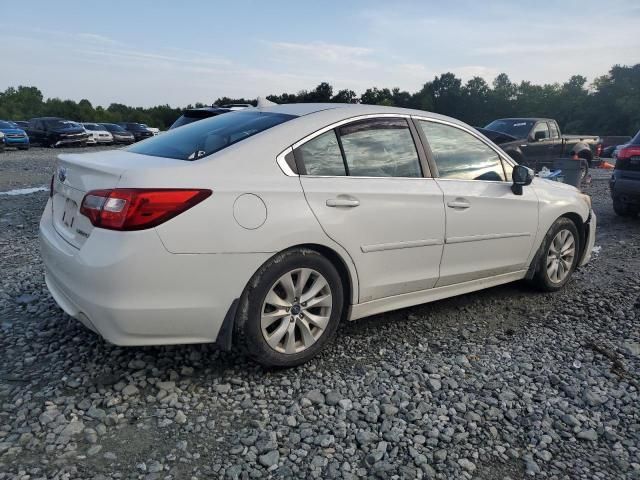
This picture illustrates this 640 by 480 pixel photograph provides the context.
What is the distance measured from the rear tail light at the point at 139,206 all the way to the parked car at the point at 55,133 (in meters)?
29.9

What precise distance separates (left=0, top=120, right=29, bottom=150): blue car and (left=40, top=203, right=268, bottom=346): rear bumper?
87.3ft

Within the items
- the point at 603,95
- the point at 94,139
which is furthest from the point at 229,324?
the point at 603,95

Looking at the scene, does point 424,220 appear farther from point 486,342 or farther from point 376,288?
point 486,342

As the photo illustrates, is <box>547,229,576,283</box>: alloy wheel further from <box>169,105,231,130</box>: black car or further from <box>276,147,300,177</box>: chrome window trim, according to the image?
<box>169,105,231,130</box>: black car

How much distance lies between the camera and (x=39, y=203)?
30.0 feet

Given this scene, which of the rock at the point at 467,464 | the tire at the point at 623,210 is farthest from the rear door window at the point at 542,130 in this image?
the rock at the point at 467,464

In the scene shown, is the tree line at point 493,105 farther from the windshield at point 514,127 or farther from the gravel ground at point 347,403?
the gravel ground at point 347,403

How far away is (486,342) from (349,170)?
62.5 inches

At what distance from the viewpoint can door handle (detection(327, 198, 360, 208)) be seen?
3.27m

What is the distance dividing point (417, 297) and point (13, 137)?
27216 millimetres

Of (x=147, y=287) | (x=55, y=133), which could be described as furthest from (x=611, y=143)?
(x=147, y=287)

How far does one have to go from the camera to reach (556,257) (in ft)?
16.2

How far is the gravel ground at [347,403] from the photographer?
247cm

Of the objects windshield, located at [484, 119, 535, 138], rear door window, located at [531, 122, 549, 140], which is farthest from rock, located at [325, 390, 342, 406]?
rear door window, located at [531, 122, 549, 140]
